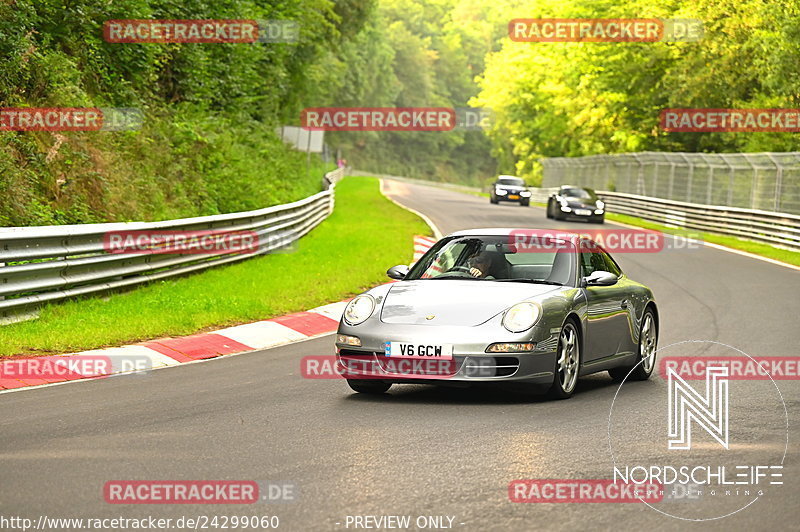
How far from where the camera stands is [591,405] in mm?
9164

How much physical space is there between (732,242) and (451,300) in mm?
25873

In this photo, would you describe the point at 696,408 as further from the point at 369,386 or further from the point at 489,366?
the point at 369,386

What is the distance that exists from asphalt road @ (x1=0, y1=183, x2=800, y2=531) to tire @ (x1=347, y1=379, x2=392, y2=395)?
3.2 inches

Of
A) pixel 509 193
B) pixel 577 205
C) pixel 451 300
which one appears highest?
pixel 451 300

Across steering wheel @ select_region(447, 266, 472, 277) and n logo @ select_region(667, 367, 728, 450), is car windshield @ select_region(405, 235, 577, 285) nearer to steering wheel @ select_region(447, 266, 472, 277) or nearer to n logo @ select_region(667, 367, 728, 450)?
steering wheel @ select_region(447, 266, 472, 277)

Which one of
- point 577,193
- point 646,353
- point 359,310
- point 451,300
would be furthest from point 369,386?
point 577,193

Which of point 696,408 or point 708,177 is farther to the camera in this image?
point 708,177

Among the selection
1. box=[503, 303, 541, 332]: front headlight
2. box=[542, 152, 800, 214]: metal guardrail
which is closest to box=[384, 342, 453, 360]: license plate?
box=[503, 303, 541, 332]: front headlight

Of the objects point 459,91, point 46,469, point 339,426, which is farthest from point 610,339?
point 459,91

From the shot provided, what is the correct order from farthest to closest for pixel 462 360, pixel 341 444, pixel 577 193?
pixel 577 193 → pixel 462 360 → pixel 341 444

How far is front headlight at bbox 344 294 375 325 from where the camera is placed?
9422mm

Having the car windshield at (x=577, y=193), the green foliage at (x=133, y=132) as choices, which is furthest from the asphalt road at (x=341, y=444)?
the car windshield at (x=577, y=193)

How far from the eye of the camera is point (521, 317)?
9078 millimetres

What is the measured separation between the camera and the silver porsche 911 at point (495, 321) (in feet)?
29.3
